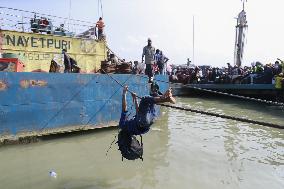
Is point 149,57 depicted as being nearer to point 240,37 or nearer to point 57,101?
point 57,101

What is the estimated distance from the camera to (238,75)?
22.3 metres

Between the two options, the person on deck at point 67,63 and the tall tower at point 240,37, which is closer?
the person on deck at point 67,63

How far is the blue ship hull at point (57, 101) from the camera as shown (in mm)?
8859

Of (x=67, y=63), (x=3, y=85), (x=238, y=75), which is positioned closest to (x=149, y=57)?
(x=67, y=63)

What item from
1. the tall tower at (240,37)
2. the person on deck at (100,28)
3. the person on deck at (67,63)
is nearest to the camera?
the person on deck at (67,63)

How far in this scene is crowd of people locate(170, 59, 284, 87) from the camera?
19.4 metres

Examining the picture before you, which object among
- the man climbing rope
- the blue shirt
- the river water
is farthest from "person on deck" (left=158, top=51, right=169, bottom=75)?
the blue shirt

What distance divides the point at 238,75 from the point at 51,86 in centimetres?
1510

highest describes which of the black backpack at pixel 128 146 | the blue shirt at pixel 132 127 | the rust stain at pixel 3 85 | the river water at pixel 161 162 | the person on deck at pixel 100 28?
the person on deck at pixel 100 28

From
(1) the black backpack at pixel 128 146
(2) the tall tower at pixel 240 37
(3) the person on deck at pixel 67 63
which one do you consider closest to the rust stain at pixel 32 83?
(3) the person on deck at pixel 67 63

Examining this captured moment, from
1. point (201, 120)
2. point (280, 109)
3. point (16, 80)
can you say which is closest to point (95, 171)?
point (16, 80)

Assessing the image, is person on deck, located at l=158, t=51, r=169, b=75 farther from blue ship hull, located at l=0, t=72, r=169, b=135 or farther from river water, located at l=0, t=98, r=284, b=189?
river water, located at l=0, t=98, r=284, b=189

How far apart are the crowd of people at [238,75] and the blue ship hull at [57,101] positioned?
10.3 m

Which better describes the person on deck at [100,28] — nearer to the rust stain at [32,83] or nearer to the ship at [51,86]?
the ship at [51,86]
